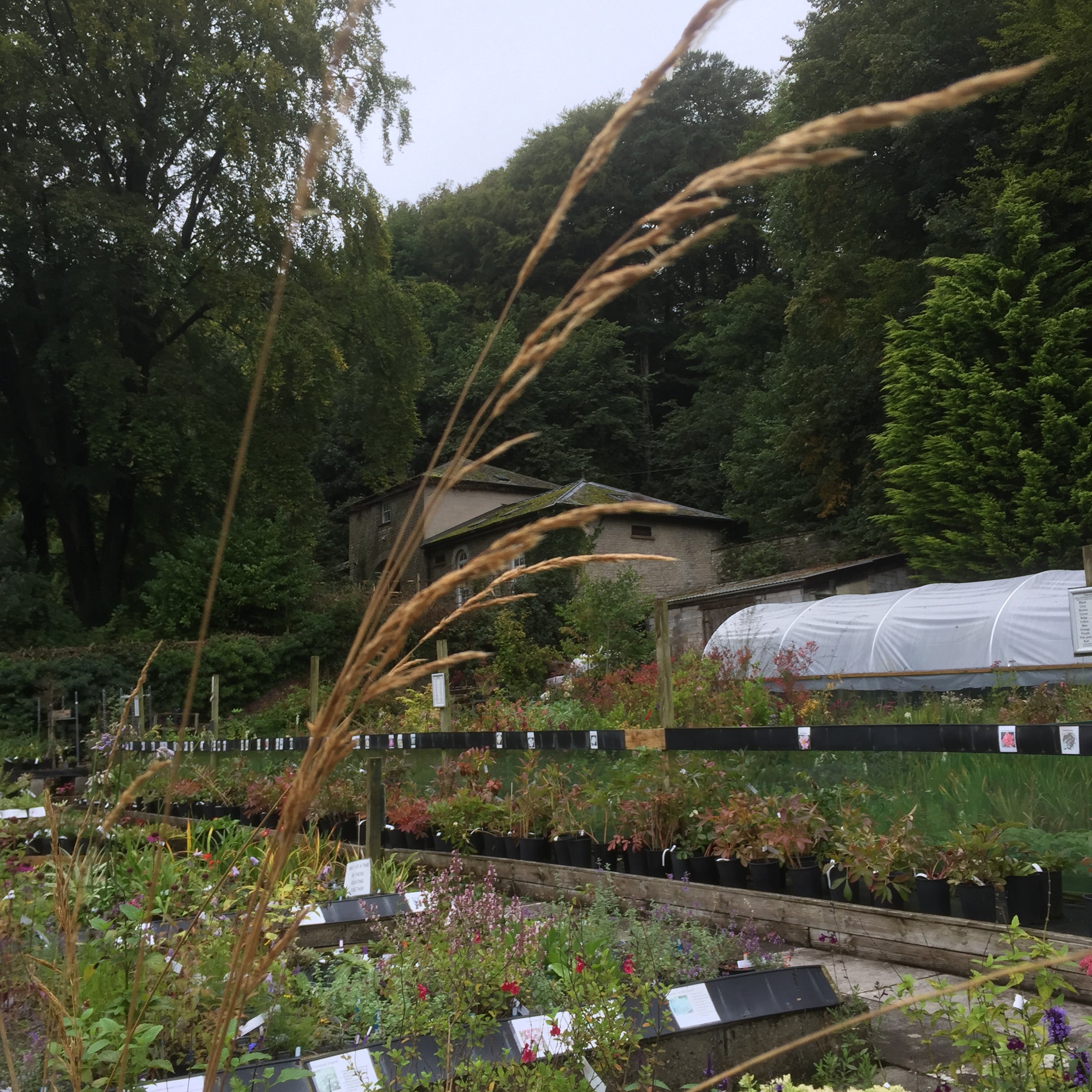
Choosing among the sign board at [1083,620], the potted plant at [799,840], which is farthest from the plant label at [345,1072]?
the sign board at [1083,620]

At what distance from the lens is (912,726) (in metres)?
4.79

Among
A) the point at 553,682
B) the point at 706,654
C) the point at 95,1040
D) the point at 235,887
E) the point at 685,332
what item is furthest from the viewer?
the point at 685,332

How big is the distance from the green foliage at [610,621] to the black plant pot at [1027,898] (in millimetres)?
12615

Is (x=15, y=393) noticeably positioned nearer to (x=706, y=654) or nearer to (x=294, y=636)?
(x=294, y=636)

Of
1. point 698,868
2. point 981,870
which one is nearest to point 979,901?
point 981,870

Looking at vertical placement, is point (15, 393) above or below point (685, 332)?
below

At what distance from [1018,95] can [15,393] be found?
Result: 19851 mm

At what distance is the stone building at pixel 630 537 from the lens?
1011 inches

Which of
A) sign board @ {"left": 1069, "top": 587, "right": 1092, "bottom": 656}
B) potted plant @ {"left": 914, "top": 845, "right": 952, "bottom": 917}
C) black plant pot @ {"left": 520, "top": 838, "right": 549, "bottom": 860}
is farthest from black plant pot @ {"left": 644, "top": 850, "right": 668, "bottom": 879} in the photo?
sign board @ {"left": 1069, "top": 587, "right": 1092, "bottom": 656}

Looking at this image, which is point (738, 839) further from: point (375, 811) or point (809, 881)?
point (375, 811)

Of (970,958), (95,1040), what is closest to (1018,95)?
(970,958)

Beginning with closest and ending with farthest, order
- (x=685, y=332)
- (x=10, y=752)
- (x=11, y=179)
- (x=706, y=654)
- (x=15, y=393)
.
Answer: (x=706, y=654) → (x=10, y=752) → (x=11, y=179) → (x=15, y=393) → (x=685, y=332)

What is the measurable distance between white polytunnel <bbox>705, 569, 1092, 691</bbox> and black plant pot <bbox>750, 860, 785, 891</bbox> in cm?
522

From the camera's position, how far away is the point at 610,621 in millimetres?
19016
